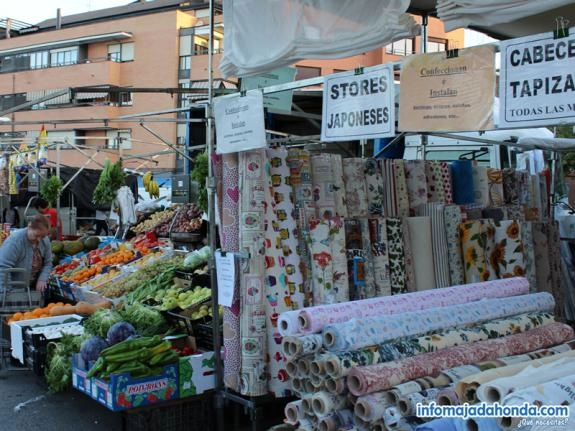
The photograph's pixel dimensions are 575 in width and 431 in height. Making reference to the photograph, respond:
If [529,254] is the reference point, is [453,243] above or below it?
above

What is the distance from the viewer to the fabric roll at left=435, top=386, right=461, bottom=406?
2.44 meters

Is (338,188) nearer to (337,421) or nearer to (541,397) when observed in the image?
(337,421)

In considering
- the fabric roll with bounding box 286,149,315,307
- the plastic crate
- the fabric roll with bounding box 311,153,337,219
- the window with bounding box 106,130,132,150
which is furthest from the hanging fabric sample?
the window with bounding box 106,130,132,150

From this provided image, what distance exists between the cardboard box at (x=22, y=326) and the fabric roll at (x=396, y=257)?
11.4ft

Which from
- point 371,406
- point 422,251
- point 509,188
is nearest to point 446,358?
point 371,406

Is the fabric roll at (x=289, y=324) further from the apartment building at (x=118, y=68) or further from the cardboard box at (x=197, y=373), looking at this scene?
the apartment building at (x=118, y=68)

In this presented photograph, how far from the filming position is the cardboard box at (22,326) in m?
5.56

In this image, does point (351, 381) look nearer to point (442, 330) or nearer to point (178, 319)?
point (442, 330)

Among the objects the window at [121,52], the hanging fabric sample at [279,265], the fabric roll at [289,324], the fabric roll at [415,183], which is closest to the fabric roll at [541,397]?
the fabric roll at [289,324]

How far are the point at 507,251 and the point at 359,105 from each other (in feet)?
6.20

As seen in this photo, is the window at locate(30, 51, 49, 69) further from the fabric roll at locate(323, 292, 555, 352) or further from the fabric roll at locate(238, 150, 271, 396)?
the fabric roll at locate(323, 292, 555, 352)

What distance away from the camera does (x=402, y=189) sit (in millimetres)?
4578

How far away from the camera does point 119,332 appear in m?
4.55

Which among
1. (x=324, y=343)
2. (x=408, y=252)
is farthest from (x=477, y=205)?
(x=324, y=343)
